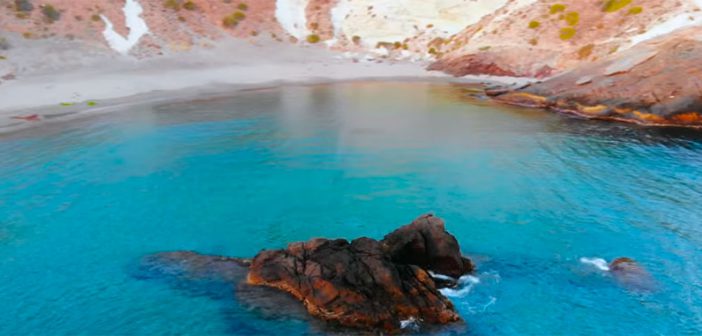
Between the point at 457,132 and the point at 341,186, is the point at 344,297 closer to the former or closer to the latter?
the point at 341,186

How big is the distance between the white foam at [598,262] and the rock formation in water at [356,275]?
137 inches

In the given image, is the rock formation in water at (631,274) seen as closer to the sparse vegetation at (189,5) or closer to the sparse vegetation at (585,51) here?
the sparse vegetation at (585,51)

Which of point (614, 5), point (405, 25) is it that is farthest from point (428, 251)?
point (405, 25)

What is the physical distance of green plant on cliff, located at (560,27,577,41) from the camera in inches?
2176

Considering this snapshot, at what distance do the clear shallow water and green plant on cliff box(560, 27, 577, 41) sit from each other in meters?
25.8

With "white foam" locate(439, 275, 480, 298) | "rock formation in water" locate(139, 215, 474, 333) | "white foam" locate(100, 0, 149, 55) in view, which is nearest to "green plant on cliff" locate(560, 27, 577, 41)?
"white foam" locate(100, 0, 149, 55)

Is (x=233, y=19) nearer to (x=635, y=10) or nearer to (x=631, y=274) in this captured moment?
(x=635, y=10)

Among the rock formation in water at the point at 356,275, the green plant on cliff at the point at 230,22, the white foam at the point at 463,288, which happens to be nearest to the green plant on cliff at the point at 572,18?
the green plant on cliff at the point at 230,22

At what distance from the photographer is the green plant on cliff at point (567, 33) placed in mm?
55281

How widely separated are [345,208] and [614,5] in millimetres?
50823

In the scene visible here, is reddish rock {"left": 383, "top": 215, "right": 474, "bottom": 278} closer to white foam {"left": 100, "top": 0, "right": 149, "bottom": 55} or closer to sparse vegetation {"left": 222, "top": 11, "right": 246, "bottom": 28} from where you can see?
white foam {"left": 100, "top": 0, "right": 149, "bottom": 55}

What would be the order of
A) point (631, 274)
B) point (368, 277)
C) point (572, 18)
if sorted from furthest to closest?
1. point (572, 18)
2. point (631, 274)
3. point (368, 277)

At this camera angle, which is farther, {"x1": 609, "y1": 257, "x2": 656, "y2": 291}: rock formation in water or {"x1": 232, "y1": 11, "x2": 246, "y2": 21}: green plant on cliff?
{"x1": 232, "y1": 11, "x2": 246, "y2": 21}: green plant on cliff

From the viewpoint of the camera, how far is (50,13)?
52750mm
